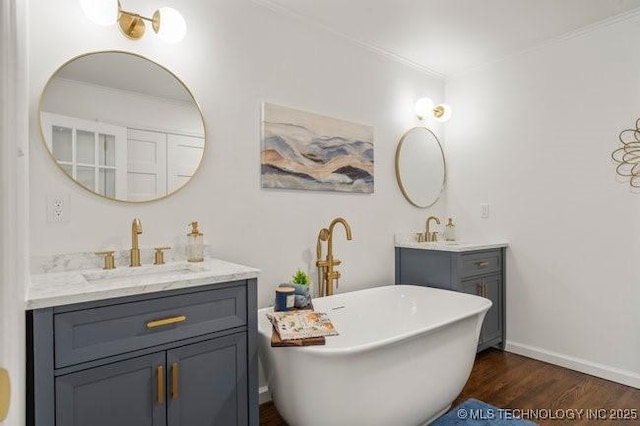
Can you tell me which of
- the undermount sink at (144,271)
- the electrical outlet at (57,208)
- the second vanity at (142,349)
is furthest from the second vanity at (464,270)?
the electrical outlet at (57,208)

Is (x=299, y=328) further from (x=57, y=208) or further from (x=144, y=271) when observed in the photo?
(x=57, y=208)

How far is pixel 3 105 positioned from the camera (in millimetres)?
408

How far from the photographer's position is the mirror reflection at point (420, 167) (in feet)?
10.6

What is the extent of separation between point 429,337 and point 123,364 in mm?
1339

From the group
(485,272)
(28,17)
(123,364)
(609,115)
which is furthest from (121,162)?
(609,115)

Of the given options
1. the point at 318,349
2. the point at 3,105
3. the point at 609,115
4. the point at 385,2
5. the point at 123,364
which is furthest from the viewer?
the point at 609,115

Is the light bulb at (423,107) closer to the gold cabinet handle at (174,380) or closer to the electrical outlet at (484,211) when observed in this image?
the electrical outlet at (484,211)

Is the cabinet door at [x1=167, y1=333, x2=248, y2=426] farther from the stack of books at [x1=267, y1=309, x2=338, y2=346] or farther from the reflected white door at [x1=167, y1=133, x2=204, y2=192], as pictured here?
the reflected white door at [x1=167, y1=133, x2=204, y2=192]

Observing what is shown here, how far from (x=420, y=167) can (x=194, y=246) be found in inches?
84.7

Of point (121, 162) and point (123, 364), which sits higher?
point (121, 162)

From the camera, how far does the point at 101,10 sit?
1.68 meters

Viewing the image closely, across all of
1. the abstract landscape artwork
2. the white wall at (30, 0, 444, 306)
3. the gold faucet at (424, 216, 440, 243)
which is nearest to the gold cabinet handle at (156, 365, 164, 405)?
the white wall at (30, 0, 444, 306)

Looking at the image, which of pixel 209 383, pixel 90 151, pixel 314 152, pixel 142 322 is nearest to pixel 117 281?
pixel 142 322

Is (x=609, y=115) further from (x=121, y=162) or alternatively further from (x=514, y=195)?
(x=121, y=162)
